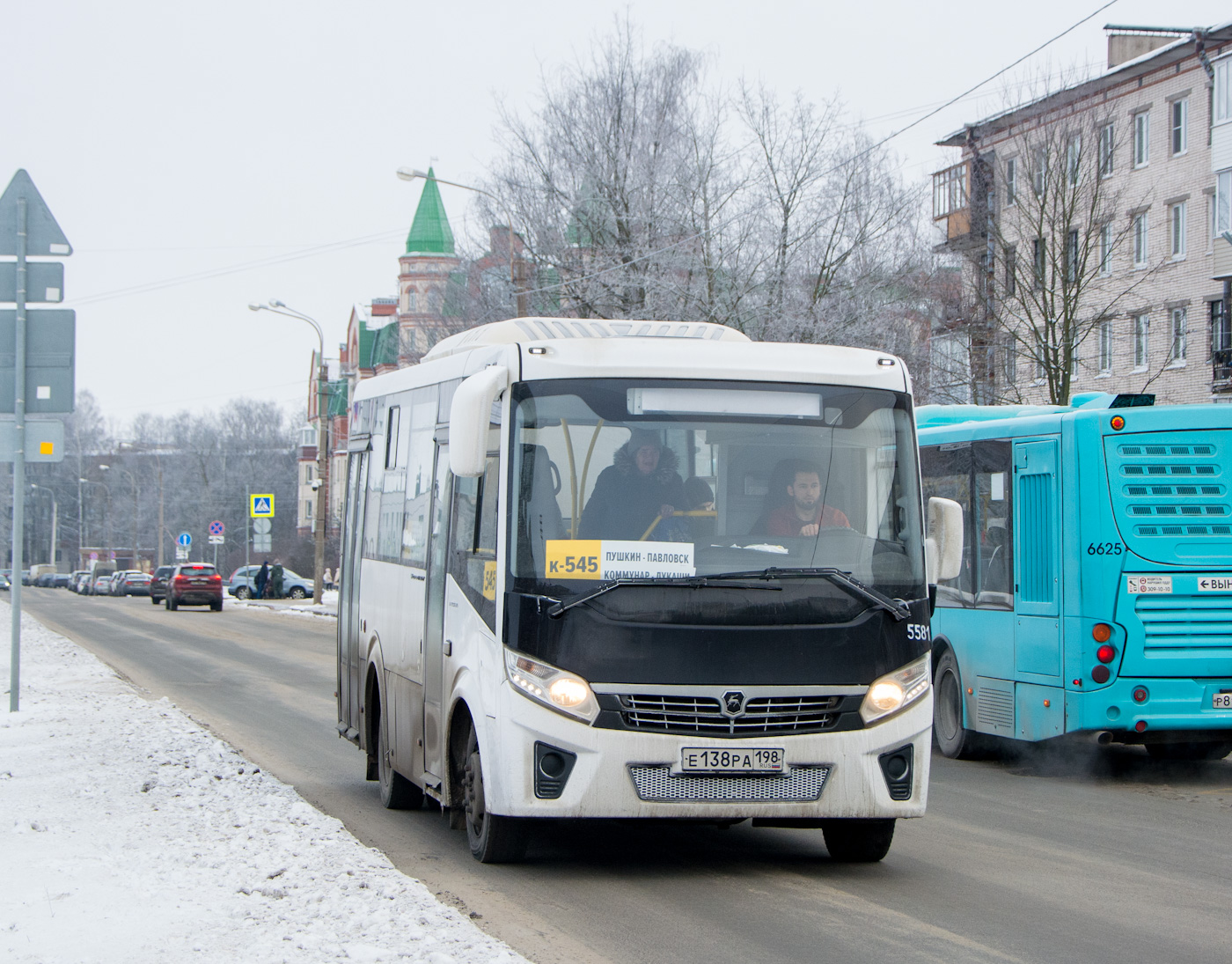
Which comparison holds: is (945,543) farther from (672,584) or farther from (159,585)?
(159,585)

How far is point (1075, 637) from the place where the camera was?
38.5 feet

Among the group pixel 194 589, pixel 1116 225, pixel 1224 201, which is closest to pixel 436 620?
pixel 1116 225

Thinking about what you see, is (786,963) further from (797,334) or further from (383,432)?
(797,334)

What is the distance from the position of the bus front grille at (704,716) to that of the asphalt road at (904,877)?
0.74 metres

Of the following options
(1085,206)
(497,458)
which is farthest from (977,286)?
(497,458)

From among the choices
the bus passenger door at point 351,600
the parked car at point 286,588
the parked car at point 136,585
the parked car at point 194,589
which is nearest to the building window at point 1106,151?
the bus passenger door at point 351,600

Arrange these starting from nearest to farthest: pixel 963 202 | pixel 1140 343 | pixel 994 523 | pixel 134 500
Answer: pixel 994 523
pixel 963 202
pixel 1140 343
pixel 134 500

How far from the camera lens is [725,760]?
7.42 metres

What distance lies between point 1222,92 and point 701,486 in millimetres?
40095

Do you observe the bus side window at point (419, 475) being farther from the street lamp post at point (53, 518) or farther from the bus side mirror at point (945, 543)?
the street lamp post at point (53, 518)

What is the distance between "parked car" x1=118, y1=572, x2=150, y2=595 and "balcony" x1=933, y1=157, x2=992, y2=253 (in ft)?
171

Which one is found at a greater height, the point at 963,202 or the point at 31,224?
the point at 963,202

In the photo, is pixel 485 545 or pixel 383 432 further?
pixel 383 432

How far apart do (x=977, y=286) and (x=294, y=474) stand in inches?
4104
